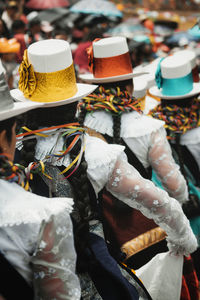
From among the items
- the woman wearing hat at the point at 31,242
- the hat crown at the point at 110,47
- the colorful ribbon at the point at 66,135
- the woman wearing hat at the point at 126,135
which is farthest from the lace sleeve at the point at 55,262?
the hat crown at the point at 110,47

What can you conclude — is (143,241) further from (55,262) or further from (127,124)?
(55,262)

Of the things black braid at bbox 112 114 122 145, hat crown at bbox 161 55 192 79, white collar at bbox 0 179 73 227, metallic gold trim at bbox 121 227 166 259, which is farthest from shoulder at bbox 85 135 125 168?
hat crown at bbox 161 55 192 79

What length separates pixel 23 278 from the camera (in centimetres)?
128

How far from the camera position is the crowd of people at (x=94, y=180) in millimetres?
1277

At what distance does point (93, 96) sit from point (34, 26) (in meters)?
5.91

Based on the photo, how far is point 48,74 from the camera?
5.65 feet

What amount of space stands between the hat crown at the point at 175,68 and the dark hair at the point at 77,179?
1512 mm

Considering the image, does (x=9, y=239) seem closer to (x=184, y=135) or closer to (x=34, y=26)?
(x=184, y=135)

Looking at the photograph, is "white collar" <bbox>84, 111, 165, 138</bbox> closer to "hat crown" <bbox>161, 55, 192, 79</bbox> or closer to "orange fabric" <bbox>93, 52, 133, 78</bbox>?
"orange fabric" <bbox>93, 52, 133, 78</bbox>

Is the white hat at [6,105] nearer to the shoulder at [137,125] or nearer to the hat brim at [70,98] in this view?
the hat brim at [70,98]

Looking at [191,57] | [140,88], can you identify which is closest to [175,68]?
[191,57]

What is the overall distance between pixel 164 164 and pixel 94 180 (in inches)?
33.0

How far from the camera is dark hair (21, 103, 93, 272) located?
159 centimetres

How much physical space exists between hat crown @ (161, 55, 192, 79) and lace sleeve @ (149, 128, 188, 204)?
79 cm
